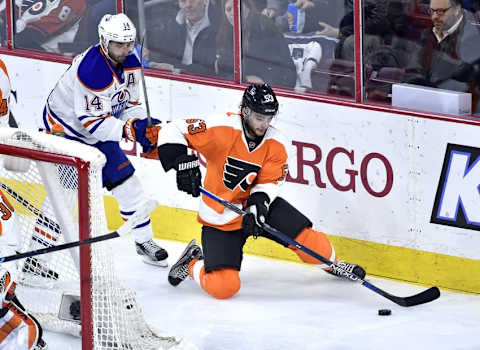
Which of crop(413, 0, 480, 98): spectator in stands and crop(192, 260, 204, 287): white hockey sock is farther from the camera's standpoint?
crop(192, 260, 204, 287): white hockey sock

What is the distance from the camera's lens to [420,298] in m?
4.80

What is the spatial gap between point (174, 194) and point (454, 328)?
1.68m

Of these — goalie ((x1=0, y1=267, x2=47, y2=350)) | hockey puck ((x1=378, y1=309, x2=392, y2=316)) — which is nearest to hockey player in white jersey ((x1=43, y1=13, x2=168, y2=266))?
hockey puck ((x1=378, y1=309, x2=392, y2=316))

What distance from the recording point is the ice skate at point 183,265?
5078 millimetres

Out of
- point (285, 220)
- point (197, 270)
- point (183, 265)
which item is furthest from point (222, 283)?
point (285, 220)

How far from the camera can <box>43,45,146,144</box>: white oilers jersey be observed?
5055 mm

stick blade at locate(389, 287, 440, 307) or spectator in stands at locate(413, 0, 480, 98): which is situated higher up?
spectator in stands at locate(413, 0, 480, 98)

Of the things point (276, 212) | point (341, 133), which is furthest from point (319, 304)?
point (341, 133)

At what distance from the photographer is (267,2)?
211 inches

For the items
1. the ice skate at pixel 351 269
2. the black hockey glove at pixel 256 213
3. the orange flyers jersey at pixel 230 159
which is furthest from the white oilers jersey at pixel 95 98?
the ice skate at pixel 351 269

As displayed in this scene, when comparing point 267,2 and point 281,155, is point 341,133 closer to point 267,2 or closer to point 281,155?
point 281,155

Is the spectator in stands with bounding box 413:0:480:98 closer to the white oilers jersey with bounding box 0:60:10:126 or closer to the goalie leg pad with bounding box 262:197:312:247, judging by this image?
the goalie leg pad with bounding box 262:197:312:247

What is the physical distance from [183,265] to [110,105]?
75 centimetres

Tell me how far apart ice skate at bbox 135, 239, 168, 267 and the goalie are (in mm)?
1428
